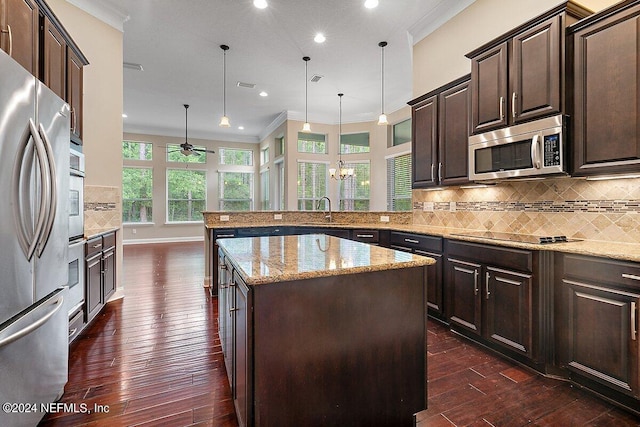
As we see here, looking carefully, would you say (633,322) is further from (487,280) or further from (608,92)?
(608,92)

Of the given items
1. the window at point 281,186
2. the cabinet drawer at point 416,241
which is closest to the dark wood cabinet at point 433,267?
the cabinet drawer at point 416,241

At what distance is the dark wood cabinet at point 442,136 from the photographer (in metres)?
3.15

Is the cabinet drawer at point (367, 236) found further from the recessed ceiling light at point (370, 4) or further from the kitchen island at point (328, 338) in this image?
the recessed ceiling light at point (370, 4)

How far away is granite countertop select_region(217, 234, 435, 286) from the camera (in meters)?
1.34

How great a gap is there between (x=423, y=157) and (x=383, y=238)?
1104 millimetres

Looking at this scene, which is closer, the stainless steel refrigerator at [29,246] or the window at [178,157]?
the stainless steel refrigerator at [29,246]

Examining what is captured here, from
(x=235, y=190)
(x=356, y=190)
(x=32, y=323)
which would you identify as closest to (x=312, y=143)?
(x=356, y=190)

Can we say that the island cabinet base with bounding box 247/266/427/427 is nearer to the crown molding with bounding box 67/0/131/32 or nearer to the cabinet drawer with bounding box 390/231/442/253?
the cabinet drawer with bounding box 390/231/442/253

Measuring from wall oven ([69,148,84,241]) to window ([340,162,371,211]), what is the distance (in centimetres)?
605

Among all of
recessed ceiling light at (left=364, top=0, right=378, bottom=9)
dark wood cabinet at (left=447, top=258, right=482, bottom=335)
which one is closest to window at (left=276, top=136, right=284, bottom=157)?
recessed ceiling light at (left=364, top=0, right=378, bottom=9)

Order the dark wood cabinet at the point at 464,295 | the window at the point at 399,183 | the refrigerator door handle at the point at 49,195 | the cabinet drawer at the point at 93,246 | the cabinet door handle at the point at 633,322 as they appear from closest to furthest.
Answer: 1. the refrigerator door handle at the point at 49,195
2. the cabinet door handle at the point at 633,322
3. the dark wood cabinet at the point at 464,295
4. the cabinet drawer at the point at 93,246
5. the window at the point at 399,183

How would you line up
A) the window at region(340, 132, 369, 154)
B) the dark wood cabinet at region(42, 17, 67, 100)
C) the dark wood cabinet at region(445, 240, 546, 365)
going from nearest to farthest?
1. the dark wood cabinet at region(445, 240, 546, 365)
2. the dark wood cabinet at region(42, 17, 67, 100)
3. the window at region(340, 132, 369, 154)

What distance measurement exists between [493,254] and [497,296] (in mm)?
326

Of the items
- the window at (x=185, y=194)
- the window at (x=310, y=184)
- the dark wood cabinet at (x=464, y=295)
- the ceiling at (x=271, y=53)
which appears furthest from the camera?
the window at (x=185, y=194)
